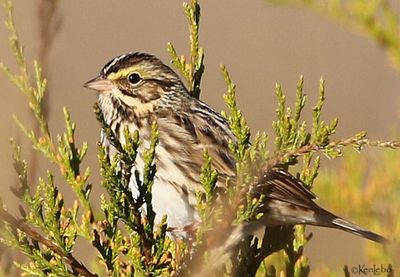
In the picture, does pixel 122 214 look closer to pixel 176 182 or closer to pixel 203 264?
pixel 203 264

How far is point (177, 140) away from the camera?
3.74 metres

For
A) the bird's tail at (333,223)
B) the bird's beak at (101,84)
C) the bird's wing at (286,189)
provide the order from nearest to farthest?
the bird's wing at (286,189)
the bird's tail at (333,223)
the bird's beak at (101,84)

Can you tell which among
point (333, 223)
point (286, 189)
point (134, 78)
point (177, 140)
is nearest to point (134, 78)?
point (134, 78)

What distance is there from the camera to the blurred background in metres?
6.49

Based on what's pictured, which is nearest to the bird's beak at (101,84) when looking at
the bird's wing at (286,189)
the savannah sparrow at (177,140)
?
the savannah sparrow at (177,140)

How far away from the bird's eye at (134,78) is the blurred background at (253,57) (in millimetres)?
1434

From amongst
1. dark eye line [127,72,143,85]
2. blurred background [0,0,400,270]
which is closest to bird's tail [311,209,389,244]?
dark eye line [127,72,143,85]

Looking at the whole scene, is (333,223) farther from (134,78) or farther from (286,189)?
(134,78)

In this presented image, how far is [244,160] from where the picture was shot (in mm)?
2582

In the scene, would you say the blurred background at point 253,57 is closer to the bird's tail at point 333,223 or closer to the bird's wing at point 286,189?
the bird's tail at point 333,223

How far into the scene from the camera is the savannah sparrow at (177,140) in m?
3.50

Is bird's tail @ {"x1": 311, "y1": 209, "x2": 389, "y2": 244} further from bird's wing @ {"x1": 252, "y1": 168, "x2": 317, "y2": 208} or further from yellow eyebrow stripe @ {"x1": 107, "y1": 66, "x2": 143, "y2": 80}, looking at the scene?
yellow eyebrow stripe @ {"x1": 107, "y1": 66, "x2": 143, "y2": 80}

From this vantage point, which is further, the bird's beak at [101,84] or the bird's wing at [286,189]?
the bird's beak at [101,84]

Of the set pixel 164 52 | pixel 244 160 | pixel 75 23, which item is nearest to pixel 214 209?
pixel 244 160
